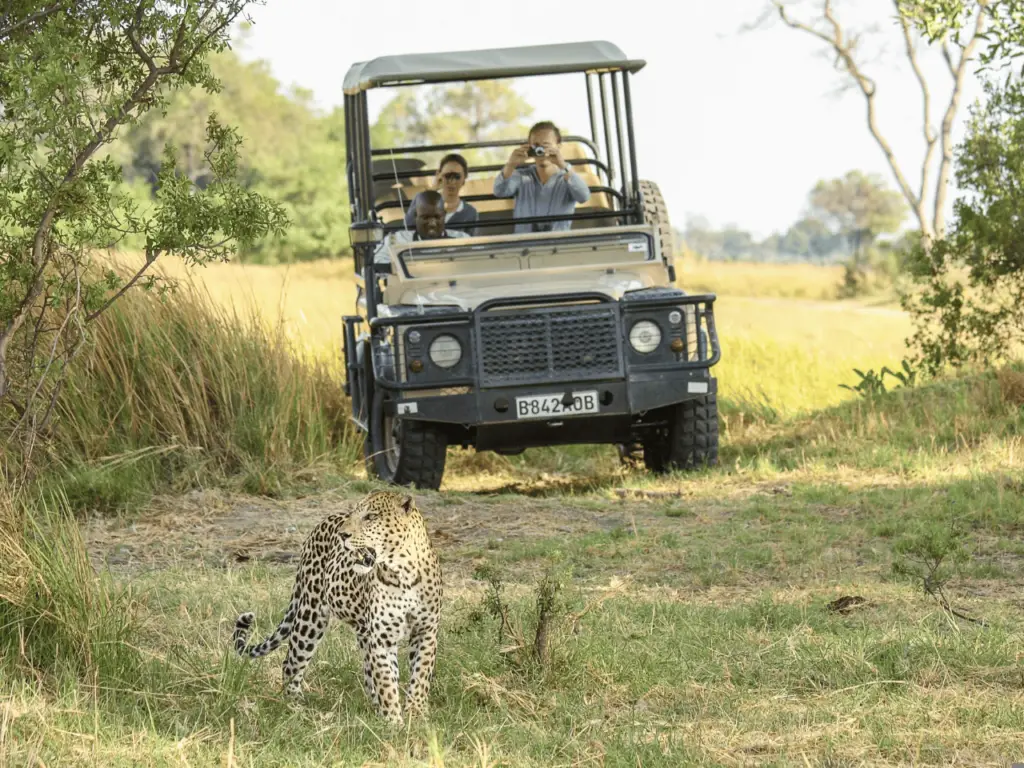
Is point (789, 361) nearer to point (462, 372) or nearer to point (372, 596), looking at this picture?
point (462, 372)

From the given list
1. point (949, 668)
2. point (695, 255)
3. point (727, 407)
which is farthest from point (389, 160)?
point (695, 255)

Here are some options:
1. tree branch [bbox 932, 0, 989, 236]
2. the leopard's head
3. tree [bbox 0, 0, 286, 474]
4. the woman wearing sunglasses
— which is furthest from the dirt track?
tree branch [bbox 932, 0, 989, 236]

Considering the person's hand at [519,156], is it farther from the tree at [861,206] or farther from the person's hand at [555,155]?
the tree at [861,206]

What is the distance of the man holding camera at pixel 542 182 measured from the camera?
9602 mm

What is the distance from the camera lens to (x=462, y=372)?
8.64 m

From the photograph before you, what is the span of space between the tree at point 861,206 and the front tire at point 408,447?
196 ft

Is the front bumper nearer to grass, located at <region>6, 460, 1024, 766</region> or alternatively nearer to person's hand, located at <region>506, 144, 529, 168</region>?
person's hand, located at <region>506, 144, 529, 168</region>

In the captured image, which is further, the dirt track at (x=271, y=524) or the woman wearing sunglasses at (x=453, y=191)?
the woman wearing sunglasses at (x=453, y=191)

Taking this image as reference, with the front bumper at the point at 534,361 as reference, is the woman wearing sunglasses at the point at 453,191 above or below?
above

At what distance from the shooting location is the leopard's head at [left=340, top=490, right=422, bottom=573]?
3900mm

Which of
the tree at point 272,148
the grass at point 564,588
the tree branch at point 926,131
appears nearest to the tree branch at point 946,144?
the tree branch at point 926,131

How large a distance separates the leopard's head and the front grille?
463 cm

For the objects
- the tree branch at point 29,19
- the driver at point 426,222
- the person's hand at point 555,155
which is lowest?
the driver at point 426,222

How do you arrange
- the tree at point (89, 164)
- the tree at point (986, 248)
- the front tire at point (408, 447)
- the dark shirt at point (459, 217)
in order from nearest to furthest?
1. the tree at point (89, 164)
2. the front tire at point (408, 447)
3. the dark shirt at point (459, 217)
4. the tree at point (986, 248)
